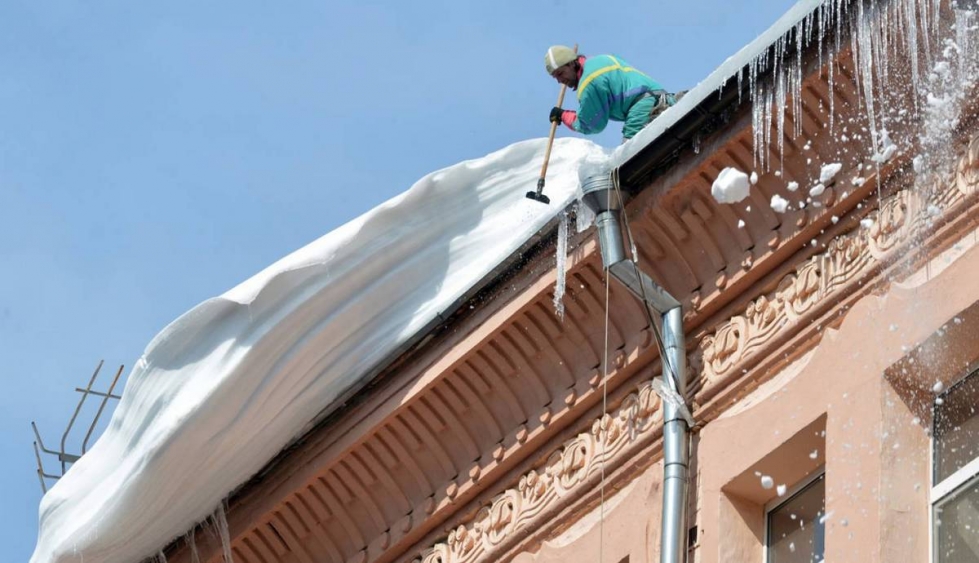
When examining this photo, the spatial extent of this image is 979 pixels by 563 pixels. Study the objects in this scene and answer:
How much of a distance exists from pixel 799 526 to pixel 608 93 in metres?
2.82

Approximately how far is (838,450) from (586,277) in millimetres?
1852

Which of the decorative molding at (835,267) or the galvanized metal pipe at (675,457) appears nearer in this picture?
the decorative molding at (835,267)

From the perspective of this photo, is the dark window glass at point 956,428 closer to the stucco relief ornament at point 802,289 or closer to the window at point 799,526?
the window at point 799,526

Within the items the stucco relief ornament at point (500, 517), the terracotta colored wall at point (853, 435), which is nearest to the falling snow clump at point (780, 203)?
the terracotta colored wall at point (853, 435)

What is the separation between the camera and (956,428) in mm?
11797

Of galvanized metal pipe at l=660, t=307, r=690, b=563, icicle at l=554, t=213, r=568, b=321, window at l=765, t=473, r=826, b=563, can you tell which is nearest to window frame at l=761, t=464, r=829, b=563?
window at l=765, t=473, r=826, b=563

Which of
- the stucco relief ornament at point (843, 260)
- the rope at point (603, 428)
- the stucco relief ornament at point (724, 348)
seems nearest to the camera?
the stucco relief ornament at point (843, 260)

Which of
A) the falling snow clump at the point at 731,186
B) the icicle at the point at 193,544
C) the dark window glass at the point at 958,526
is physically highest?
the falling snow clump at the point at 731,186

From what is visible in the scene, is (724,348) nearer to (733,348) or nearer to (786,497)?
(733,348)

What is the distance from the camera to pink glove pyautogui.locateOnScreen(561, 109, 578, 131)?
1441cm

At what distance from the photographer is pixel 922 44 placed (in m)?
12.1

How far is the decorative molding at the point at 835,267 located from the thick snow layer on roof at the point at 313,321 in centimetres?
145

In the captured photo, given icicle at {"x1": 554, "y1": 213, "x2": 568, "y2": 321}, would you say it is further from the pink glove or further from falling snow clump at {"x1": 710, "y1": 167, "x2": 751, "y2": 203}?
the pink glove

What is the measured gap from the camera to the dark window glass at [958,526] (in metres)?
11.4
